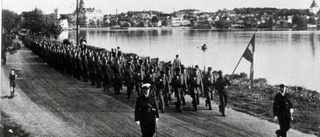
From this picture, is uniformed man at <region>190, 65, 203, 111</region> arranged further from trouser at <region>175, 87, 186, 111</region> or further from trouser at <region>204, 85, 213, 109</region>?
trouser at <region>175, 87, 186, 111</region>

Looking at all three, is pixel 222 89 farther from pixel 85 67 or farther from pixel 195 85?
pixel 85 67

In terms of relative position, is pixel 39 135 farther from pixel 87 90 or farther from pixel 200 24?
pixel 200 24

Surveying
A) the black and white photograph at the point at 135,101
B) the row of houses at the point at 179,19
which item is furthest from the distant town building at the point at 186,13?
the black and white photograph at the point at 135,101

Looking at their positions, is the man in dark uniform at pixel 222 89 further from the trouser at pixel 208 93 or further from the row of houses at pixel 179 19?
the row of houses at pixel 179 19

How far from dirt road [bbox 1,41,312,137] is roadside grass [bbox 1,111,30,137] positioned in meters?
0.22

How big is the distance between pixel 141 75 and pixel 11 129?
582 cm

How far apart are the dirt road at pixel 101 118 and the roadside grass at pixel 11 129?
0.72ft

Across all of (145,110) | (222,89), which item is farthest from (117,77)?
(145,110)

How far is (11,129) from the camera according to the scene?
1082 cm

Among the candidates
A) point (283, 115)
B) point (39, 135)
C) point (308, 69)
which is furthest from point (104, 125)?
point (308, 69)

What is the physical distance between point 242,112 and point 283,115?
422 cm

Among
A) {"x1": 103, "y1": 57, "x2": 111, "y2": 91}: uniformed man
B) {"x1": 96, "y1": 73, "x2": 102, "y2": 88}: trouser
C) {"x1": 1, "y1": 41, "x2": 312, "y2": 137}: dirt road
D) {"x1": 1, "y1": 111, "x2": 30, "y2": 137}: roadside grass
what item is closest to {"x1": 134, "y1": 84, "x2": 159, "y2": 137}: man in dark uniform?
{"x1": 1, "y1": 41, "x2": 312, "y2": 137}: dirt road

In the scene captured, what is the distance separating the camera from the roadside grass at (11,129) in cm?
1042

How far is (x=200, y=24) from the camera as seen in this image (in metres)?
135
